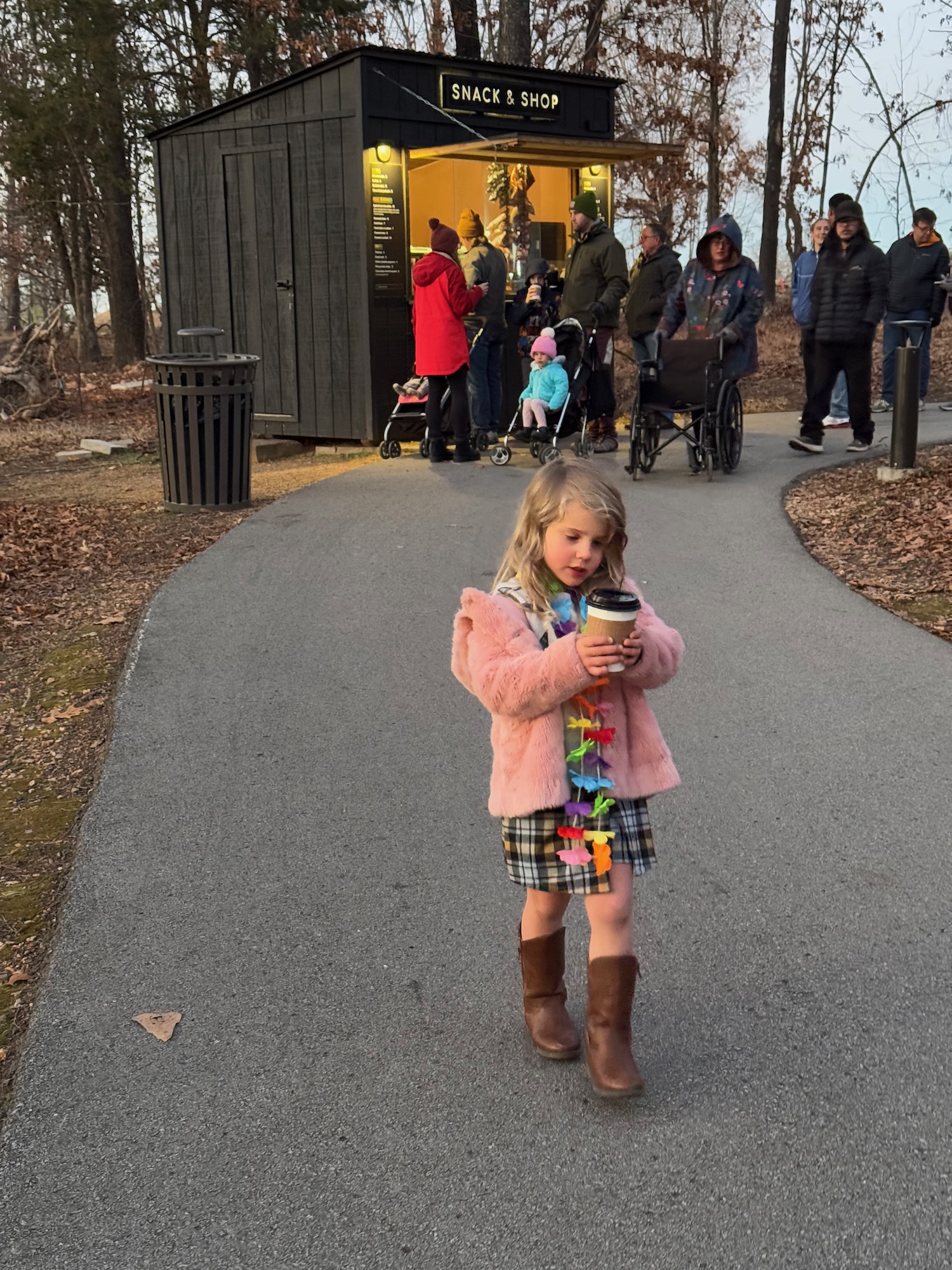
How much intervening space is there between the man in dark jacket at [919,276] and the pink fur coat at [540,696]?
13.1 metres

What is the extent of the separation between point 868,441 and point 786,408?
5.26 meters

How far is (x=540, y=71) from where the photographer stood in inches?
632

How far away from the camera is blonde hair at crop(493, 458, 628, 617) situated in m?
3.03

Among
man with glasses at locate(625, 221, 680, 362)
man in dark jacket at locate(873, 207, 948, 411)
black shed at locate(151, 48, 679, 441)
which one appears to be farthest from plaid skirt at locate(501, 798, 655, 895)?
man in dark jacket at locate(873, 207, 948, 411)

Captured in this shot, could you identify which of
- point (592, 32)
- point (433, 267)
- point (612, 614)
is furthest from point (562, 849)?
point (592, 32)

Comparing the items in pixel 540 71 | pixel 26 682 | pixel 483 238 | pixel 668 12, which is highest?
pixel 668 12

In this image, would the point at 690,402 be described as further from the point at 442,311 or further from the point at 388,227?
the point at 388,227

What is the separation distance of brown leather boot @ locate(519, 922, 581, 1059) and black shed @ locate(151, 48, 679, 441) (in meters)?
12.3

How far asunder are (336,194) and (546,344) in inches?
→ 151

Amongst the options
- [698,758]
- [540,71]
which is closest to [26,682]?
[698,758]

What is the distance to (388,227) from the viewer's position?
14898 mm

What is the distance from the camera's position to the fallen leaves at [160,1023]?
350cm

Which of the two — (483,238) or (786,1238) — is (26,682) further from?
(483,238)

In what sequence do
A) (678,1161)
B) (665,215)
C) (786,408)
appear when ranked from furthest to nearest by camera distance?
(665,215) < (786,408) < (678,1161)
